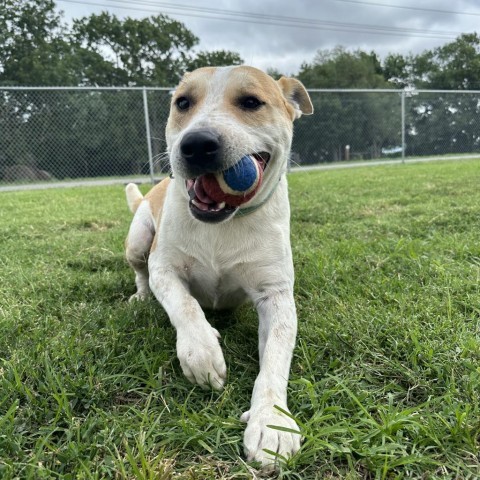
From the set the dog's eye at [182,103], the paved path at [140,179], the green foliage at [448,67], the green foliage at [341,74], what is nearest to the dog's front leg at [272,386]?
the dog's eye at [182,103]

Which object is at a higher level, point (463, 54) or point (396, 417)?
point (463, 54)

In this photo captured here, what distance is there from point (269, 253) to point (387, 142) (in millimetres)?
14085

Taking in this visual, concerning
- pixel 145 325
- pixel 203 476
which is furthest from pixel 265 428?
pixel 145 325

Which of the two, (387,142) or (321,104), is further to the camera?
(387,142)

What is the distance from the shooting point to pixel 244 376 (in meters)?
1.67

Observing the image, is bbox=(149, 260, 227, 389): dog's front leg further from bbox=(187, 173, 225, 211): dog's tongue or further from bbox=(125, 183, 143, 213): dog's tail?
bbox=(125, 183, 143, 213): dog's tail

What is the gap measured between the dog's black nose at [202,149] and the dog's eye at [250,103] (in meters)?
0.45

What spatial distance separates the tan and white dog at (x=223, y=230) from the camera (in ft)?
5.48

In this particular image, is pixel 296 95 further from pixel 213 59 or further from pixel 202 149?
pixel 213 59

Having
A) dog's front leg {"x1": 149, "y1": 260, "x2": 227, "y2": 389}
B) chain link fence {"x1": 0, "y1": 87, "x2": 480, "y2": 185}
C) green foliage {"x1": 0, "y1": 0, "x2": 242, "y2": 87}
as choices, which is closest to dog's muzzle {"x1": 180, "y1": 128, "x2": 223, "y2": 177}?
dog's front leg {"x1": 149, "y1": 260, "x2": 227, "y2": 389}

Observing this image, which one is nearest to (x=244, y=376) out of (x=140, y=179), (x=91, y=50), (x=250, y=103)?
(x=250, y=103)

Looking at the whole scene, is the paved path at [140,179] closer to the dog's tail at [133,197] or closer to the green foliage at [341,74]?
the dog's tail at [133,197]

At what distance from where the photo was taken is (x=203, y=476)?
1.12m

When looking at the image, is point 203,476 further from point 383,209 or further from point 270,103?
point 383,209
